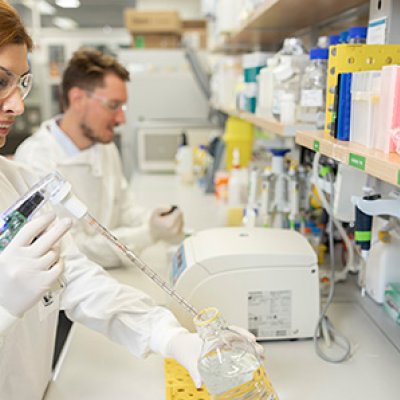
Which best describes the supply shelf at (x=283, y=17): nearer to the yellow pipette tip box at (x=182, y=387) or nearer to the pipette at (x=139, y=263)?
the pipette at (x=139, y=263)

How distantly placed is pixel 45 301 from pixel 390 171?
733 millimetres

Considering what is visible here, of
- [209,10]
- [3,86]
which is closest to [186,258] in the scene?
[3,86]

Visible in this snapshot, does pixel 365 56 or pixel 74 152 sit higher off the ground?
A: pixel 365 56

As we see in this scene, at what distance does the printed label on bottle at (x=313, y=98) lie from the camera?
134 centimetres

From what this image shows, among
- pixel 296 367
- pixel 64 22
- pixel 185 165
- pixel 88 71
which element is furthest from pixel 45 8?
pixel 296 367

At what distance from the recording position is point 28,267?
0.88 metres

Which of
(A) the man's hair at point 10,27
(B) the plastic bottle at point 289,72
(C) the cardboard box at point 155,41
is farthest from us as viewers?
(C) the cardboard box at point 155,41

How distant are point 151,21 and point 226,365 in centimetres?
442

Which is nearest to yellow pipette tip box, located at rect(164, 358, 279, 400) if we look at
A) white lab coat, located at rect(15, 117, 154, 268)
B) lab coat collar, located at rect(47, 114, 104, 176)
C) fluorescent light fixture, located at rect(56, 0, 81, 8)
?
white lab coat, located at rect(15, 117, 154, 268)

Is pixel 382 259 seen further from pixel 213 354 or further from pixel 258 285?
pixel 213 354

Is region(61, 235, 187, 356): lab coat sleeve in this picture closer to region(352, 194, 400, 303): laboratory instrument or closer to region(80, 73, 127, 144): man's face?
region(352, 194, 400, 303): laboratory instrument

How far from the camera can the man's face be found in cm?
225

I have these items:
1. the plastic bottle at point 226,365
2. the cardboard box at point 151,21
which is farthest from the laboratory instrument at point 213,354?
the cardboard box at point 151,21

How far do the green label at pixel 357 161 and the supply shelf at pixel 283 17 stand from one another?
806mm
